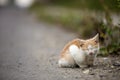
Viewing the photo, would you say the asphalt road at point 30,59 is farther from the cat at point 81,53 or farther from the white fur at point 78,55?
the white fur at point 78,55

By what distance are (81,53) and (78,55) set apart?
8 cm

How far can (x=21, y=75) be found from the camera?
810 cm

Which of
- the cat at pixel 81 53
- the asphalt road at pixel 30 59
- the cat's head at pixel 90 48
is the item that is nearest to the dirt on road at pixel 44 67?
the asphalt road at pixel 30 59

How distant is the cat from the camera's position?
787 cm

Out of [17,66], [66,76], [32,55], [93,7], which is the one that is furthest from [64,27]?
[66,76]

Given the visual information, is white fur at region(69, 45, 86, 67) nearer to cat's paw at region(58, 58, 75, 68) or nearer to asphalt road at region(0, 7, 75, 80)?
cat's paw at region(58, 58, 75, 68)

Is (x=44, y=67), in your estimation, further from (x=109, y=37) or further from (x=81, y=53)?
(x=109, y=37)

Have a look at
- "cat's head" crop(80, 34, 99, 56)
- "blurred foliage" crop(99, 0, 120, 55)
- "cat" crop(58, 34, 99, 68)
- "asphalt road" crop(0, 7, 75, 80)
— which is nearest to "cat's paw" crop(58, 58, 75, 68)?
"cat" crop(58, 34, 99, 68)

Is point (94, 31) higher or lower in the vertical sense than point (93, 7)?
lower

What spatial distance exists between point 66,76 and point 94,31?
474 centimetres

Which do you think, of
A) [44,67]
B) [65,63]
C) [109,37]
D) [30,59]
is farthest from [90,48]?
[30,59]

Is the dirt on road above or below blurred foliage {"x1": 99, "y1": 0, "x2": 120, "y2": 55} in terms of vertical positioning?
below

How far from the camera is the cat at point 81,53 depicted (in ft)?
25.8

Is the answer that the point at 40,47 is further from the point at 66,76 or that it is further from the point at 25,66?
the point at 66,76
